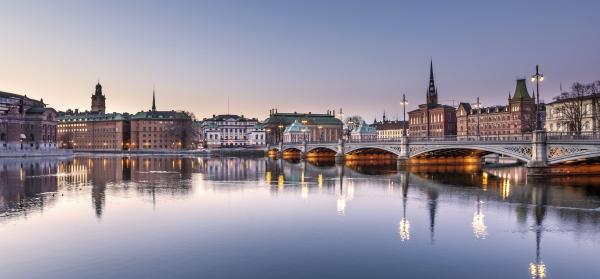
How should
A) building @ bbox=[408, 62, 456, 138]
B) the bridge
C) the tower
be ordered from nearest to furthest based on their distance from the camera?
the bridge < building @ bbox=[408, 62, 456, 138] < the tower

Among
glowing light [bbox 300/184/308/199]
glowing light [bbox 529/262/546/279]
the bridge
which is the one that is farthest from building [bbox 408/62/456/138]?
glowing light [bbox 529/262/546/279]

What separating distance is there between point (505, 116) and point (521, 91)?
809cm

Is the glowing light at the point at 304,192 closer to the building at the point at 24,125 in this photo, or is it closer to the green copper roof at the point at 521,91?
the green copper roof at the point at 521,91

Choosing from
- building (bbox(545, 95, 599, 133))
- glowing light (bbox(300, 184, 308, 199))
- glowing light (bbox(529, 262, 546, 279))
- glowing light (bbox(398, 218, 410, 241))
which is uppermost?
building (bbox(545, 95, 599, 133))

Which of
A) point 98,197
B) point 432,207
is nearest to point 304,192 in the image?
point 432,207

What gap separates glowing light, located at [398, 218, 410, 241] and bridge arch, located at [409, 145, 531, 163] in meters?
30.6

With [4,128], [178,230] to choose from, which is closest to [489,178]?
[178,230]

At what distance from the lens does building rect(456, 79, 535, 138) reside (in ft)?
433

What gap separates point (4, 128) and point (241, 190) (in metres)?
122

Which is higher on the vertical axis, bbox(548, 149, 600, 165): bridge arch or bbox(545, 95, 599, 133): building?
bbox(545, 95, 599, 133): building

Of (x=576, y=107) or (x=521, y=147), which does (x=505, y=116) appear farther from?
(x=521, y=147)

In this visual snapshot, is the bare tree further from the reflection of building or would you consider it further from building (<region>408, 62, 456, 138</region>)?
the reflection of building

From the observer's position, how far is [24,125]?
479 ft

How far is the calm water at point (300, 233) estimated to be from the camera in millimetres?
18406
